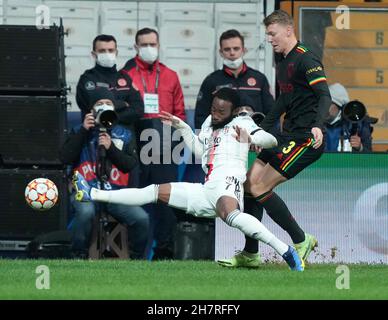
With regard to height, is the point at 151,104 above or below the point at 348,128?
above

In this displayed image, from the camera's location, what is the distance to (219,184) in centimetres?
1267

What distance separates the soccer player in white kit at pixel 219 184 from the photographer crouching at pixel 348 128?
3.05 meters

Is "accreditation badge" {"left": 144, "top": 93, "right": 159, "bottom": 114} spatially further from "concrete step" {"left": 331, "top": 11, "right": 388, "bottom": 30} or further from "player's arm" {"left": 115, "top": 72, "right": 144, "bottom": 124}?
"concrete step" {"left": 331, "top": 11, "right": 388, "bottom": 30}

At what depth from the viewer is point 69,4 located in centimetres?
1709

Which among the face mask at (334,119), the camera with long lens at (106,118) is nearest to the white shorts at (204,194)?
the camera with long lens at (106,118)

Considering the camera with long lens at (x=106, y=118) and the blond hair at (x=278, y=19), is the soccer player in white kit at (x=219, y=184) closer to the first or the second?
the blond hair at (x=278, y=19)

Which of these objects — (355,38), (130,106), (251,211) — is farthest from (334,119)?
(251,211)

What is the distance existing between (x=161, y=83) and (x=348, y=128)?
2230mm

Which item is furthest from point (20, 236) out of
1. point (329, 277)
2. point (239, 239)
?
point (329, 277)

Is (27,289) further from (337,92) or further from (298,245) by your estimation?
(337,92)

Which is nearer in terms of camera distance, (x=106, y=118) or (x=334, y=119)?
(x=106, y=118)

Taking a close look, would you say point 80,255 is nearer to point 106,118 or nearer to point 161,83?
point 106,118

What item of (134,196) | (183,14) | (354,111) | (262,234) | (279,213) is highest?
(183,14)

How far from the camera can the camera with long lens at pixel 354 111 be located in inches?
617
